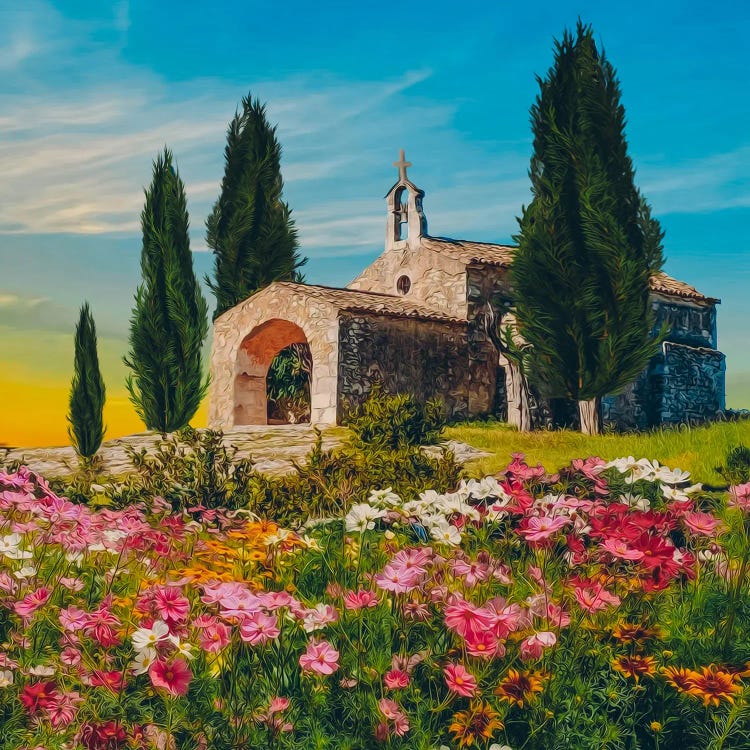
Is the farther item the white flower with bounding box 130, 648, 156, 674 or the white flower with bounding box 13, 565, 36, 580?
the white flower with bounding box 13, 565, 36, 580

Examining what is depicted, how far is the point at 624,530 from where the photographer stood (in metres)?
4.32

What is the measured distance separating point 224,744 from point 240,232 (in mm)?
22849

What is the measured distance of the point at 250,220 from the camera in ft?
84.6

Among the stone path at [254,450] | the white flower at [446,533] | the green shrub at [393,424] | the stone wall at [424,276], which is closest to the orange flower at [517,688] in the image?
the white flower at [446,533]

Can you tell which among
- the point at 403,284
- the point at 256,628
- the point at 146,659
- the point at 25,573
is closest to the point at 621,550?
the point at 256,628

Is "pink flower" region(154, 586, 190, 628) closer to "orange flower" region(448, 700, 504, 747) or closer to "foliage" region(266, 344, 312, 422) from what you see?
"orange flower" region(448, 700, 504, 747)

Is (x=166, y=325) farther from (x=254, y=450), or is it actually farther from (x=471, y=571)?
(x=471, y=571)

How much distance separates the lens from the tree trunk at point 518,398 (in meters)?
20.9

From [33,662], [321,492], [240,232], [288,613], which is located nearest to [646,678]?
[288,613]

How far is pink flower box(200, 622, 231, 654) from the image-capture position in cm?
369

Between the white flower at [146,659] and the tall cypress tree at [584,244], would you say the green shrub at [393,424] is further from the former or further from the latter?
the white flower at [146,659]

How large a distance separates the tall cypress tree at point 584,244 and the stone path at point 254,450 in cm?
375

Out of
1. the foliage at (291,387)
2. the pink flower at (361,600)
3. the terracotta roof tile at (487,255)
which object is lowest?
the pink flower at (361,600)

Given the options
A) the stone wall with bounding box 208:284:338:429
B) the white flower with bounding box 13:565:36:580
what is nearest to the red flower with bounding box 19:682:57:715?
the white flower with bounding box 13:565:36:580
